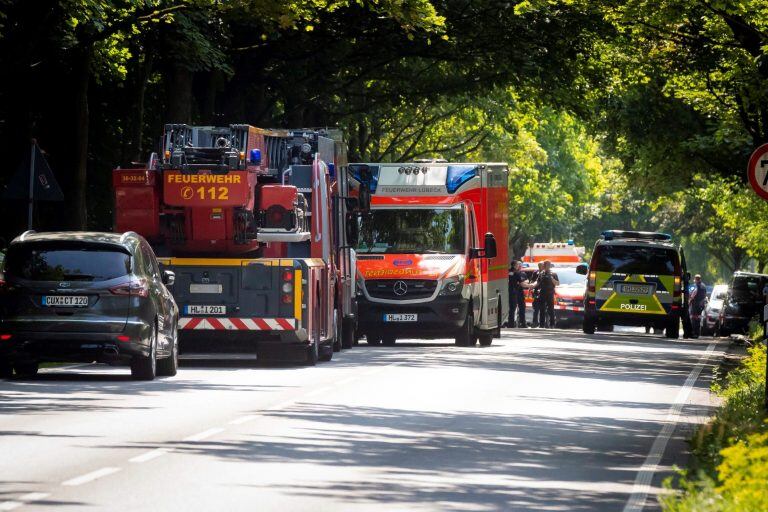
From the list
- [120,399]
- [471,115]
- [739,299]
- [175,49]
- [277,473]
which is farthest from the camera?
[471,115]

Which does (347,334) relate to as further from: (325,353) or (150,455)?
(150,455)

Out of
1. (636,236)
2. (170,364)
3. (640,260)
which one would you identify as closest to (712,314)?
(636,236)

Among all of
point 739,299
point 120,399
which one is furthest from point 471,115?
point 120,399

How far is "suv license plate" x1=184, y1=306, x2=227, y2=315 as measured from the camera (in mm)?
25453

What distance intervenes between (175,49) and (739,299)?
21437 mm

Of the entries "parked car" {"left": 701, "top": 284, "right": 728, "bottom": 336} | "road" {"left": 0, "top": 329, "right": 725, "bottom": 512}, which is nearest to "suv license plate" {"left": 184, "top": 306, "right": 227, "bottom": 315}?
"road" {"left": 0, "top": 329, "right": 725, "bottom": 512}

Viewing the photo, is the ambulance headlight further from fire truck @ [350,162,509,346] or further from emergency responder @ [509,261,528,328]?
emergency responder @ [509,261,528,328]

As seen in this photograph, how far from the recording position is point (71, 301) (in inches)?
841

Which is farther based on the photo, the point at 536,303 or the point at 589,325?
the point at 536,303

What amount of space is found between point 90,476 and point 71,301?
9633 mm

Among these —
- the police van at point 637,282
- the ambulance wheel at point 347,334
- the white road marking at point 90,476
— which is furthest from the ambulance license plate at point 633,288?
the white road marking at point 90,476

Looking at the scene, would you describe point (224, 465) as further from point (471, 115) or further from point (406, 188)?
point (471, 115)

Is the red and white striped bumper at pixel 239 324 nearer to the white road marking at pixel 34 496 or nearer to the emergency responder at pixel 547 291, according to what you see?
the white road marking at pixel 34 496

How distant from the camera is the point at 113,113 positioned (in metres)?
40.4
